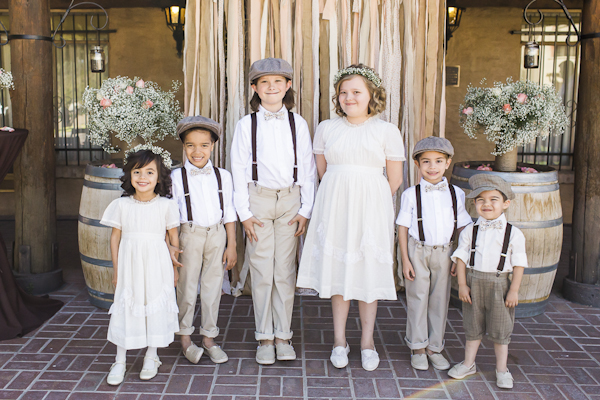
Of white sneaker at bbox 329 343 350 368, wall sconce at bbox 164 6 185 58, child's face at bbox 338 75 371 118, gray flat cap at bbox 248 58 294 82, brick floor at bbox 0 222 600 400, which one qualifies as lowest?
brick floor at bbox 0 222 600 400

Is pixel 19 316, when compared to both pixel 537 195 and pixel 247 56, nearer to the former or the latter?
pixel 247 56

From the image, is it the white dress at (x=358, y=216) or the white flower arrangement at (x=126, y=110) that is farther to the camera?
the white flower arrangement at (x=126, y=110)

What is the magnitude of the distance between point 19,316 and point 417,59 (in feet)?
11.8

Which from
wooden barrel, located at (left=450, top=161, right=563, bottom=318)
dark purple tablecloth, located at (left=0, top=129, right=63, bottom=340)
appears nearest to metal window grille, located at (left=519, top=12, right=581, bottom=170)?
wooden barrel, located at (left=450, top=161, right=563, bottom=318)

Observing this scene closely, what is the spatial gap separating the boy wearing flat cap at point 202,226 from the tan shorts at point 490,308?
4.82 ft

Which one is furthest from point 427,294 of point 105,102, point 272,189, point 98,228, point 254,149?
point 105,102

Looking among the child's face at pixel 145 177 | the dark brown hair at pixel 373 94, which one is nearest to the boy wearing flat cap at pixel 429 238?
the dark brown hair at pixel 373 94

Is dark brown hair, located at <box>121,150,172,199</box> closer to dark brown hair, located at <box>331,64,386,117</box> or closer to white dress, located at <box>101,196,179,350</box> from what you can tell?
white dress, located at <box>101,196,179,350</box>

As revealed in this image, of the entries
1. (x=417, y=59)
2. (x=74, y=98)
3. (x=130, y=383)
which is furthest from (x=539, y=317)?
(x=74, y=98)

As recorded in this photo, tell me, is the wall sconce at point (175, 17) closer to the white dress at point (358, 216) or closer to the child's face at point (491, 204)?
the white dress at point (358, 216)

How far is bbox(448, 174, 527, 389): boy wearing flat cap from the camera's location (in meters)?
3.12

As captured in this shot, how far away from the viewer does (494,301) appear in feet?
10.3

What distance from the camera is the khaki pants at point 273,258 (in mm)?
3428

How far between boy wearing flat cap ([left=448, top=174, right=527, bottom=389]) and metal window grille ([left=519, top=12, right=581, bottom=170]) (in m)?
4.50
